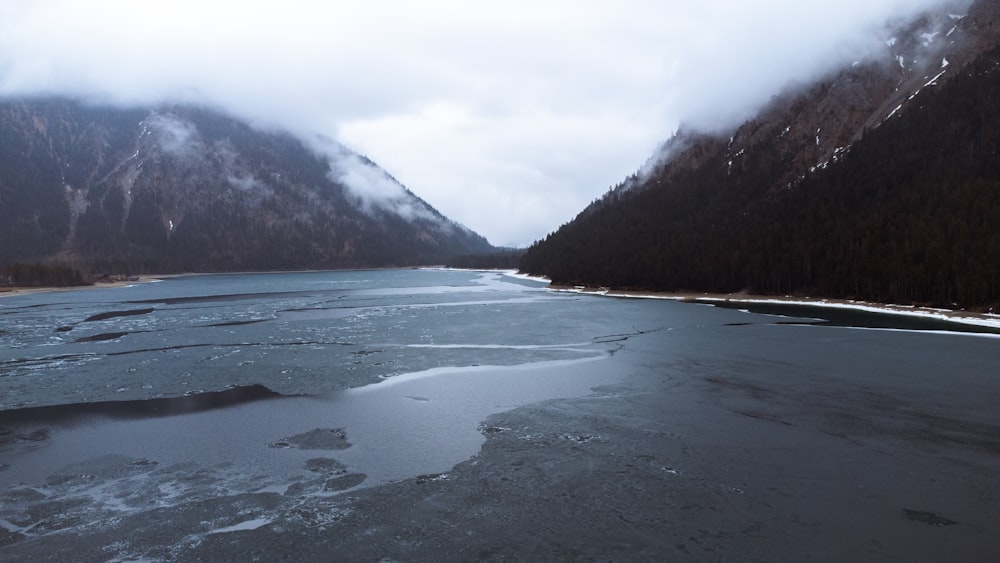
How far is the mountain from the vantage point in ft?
260

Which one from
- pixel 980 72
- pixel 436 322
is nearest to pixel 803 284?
pixel 436 322

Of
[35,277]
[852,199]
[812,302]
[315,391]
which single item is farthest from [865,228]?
[35,277]

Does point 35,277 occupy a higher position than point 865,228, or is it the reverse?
point 865,228

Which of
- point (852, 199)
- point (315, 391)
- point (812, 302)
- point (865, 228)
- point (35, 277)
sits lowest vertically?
point (35, 277)

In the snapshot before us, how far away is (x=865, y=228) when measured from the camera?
3666 inches

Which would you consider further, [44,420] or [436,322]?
[436,322]

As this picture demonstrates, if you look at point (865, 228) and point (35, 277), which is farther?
point (35, 277)

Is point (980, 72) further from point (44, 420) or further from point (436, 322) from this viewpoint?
point (44, 420)

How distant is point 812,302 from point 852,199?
135ft

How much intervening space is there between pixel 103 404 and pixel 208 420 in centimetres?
655

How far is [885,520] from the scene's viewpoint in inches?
547

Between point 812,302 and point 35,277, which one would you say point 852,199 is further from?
point 35,277

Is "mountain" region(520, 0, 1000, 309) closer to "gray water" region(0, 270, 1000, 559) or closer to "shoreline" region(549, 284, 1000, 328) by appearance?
"shoreline" region(549, 284, 1000, 328)

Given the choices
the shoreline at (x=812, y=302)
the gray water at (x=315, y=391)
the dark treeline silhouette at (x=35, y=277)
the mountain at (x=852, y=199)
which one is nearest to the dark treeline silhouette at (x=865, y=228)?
the mountain at (x=852, y=199)
